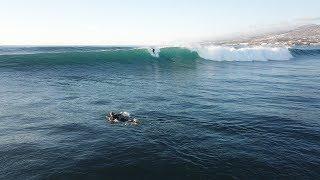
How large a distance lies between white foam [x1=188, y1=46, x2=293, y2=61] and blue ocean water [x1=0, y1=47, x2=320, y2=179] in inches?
971

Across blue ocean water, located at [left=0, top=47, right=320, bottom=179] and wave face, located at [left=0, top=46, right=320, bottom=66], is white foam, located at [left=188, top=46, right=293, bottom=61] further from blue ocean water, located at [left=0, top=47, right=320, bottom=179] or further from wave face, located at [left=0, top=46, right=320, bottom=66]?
blue ocean water, located at [left=0, top=47, right=320, bottom=179]

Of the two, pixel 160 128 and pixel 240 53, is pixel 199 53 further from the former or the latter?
pixel 160 128

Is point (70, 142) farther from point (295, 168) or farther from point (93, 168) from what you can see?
point (295, 168)

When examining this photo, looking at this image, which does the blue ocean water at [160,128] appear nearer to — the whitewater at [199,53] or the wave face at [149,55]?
the wave face at [149,55]

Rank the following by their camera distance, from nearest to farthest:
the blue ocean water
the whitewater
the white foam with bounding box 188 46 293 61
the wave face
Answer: the blue ocean water < the wave face < the whitewater < the white foam with bounding box 188 46 293 61

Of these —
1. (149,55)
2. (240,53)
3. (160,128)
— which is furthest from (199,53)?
(160,128)

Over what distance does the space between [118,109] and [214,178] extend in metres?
10.8

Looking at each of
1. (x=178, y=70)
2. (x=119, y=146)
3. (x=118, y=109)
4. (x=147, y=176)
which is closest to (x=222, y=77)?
(x=178, y=70)

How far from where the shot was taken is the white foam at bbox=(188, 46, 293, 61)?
197 feet

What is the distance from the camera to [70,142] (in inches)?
621

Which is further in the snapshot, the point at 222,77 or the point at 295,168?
the point at 222,77

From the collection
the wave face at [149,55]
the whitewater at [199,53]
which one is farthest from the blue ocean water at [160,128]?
the whitewater at [199,53]

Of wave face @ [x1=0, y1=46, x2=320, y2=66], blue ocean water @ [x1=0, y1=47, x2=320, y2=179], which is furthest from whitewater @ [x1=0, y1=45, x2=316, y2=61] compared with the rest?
blue ocean water @ [x1=0, y1=47, x2=320, y2=179]

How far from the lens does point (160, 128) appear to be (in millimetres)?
17766
